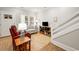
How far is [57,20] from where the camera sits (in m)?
2.48

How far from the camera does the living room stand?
224 centimetres

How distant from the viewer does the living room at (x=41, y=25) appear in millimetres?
2236

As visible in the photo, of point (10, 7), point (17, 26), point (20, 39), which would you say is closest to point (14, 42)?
point (20, 39)

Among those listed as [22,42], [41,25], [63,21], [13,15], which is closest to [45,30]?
[41,25]

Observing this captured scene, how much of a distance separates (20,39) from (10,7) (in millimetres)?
866

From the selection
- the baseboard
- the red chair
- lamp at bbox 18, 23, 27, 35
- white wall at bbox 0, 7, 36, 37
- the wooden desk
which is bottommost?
the baseboard

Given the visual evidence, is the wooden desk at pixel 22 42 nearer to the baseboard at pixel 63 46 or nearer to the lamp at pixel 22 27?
the lamp at pixel 22 27

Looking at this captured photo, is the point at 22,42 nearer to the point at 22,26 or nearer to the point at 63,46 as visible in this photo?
the point at 22,26

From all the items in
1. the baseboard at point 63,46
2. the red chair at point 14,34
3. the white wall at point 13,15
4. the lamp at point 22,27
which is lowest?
the baseboard at point 63,46

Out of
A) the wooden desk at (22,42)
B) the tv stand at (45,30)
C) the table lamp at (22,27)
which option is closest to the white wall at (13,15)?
the table lamp at (22,27)

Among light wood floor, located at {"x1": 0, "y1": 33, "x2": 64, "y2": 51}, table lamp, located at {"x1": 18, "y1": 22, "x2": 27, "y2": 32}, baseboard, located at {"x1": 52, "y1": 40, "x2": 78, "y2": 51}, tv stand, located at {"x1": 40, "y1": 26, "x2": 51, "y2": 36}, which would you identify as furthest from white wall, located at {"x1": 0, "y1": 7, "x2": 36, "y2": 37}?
baseboard, located at {"x1": 52, "y1": 40, "x2": 78, "y2": 51}

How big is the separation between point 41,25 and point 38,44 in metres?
0.56

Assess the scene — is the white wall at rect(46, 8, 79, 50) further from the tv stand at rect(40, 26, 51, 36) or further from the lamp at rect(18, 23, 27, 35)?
the lamp at rect(18, 23, 27, 35)

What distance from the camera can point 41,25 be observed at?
242cm
